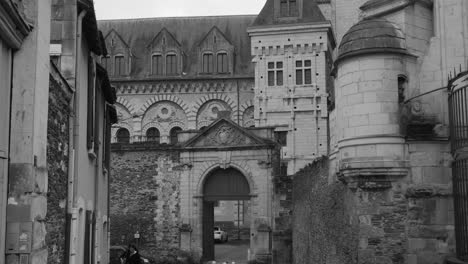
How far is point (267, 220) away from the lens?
91.1 ft

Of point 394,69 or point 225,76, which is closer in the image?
point 394,69

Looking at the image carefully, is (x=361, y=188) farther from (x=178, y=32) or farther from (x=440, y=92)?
(x=178, y=32)

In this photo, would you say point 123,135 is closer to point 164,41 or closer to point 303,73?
point 164,41

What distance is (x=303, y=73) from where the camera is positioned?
1421 inches

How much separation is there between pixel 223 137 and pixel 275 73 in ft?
27.9

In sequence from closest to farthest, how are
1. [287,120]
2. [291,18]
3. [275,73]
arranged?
[287,120] → [275,73] → [291,18]

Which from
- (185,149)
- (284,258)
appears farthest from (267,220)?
(185,149)

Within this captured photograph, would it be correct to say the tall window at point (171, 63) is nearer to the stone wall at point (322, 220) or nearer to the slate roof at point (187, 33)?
the slate roof at point (187, 33)

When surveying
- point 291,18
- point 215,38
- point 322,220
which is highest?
point 215,38

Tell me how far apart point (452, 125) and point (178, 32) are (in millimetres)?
34348

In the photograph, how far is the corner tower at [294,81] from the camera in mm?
35656

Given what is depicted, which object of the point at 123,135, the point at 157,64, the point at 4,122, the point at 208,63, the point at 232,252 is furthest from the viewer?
the point at 157,64

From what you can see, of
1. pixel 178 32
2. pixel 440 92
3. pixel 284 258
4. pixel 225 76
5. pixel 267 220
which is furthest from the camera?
pixel 178 32

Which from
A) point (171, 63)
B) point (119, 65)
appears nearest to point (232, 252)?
point (171, 63)
